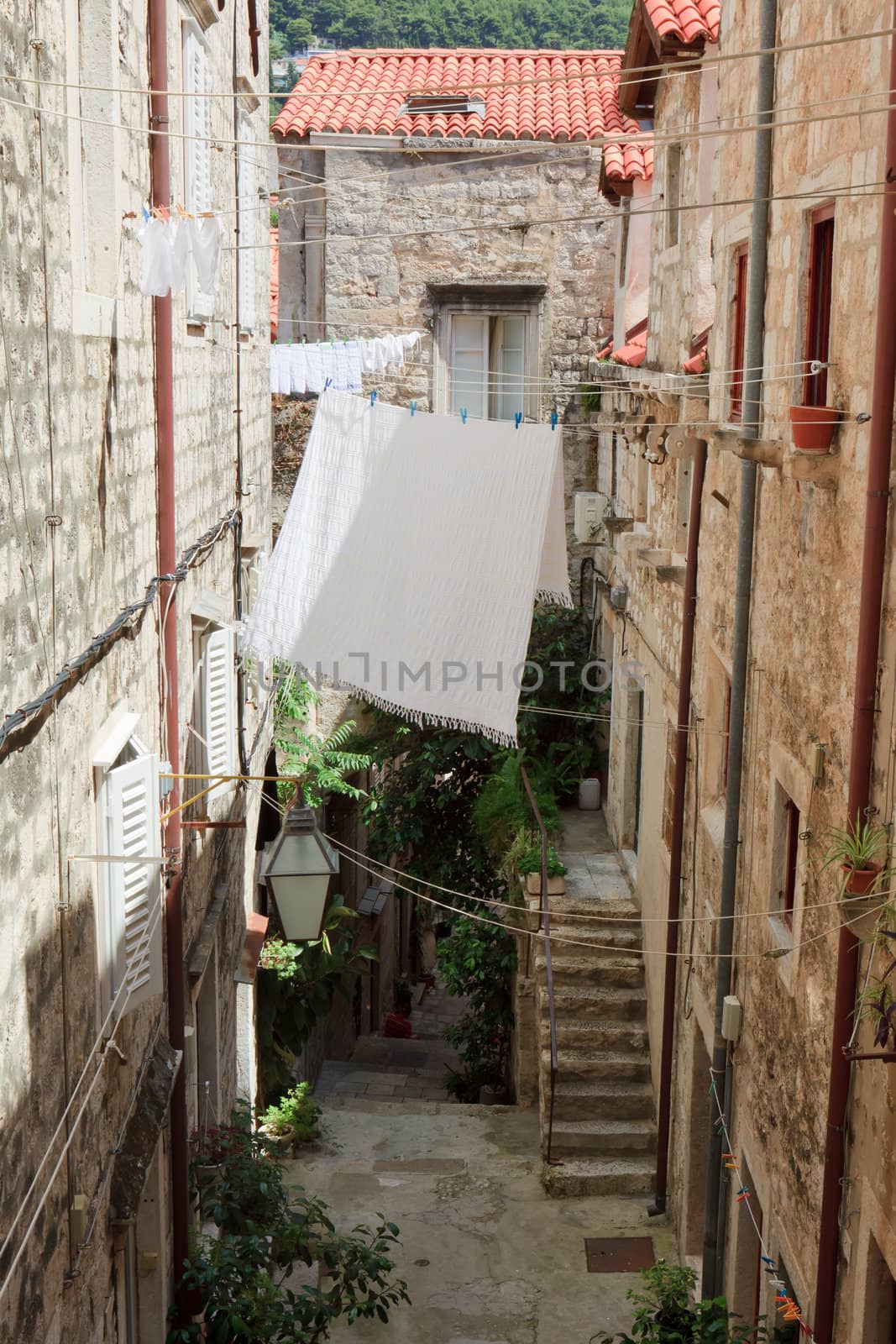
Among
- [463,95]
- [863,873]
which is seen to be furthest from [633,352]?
[863,873]

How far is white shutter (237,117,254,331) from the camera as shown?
1137 cm

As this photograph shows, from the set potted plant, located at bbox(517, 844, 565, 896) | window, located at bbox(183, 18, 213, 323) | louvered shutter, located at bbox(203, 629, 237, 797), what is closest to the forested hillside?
potted plant, located at bbox(517, 844, 565, 896)

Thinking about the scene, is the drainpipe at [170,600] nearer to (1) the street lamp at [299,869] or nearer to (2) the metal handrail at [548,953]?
(1) the street lamp at [299,869]

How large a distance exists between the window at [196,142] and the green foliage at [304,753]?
596 centimetres

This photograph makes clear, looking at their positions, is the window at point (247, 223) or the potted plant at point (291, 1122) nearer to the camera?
the window at point (247, 223)

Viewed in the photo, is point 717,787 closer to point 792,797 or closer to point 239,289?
point 792,797

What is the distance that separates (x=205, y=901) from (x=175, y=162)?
4.91 metres

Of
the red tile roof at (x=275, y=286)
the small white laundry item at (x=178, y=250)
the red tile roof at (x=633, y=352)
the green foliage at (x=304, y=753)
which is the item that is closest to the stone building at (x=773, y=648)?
the red tile roof at (x=633, y=352)

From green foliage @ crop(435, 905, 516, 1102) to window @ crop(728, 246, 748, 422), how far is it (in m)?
6.86

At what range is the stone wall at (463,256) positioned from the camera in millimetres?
16766

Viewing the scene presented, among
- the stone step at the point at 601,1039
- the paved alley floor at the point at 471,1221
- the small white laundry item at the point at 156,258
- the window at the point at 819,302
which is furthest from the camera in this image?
the stone step at the point at 601,1039

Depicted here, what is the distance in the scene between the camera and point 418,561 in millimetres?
9102

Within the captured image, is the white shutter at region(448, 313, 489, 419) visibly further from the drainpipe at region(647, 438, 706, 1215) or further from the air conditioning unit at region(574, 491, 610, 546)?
the drainpipe at region(647, 438, 706, 1215)

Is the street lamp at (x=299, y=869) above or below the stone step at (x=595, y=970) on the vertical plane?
above
